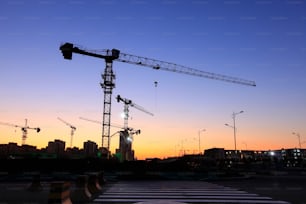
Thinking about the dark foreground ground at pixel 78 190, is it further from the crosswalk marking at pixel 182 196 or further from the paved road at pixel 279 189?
the crosswalk marking at pixel 182 196

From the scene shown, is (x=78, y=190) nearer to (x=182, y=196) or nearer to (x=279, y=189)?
(x=182, y=196)

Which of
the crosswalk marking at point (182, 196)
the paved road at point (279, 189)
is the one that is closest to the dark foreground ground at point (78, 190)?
the paved road at point (279, 189)

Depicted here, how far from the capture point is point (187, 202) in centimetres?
1208

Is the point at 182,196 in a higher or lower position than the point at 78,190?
lower

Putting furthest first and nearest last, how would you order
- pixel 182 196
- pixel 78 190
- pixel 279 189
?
pixel 279 189 < pixel 182 196 < pixel 78 190

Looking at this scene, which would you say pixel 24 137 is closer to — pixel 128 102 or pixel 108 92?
pixel 128 102

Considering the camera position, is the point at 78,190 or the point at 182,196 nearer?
the point at 78,190

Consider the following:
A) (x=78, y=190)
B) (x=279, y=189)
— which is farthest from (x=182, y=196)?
(x=279, y=189)

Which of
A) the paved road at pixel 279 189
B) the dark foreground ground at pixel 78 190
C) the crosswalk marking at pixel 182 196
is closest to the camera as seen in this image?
the crosswalk marking at pixel 182 196

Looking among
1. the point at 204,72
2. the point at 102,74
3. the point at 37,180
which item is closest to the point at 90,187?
the point at 37,180

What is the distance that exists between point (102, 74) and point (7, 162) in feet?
136

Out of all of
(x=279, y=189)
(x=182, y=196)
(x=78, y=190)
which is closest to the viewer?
(x=78, y=190)

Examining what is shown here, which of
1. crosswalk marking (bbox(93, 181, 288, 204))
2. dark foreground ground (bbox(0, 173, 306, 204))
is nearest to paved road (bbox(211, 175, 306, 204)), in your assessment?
dark foreground ground (bbox(0, 173, 306, 204))

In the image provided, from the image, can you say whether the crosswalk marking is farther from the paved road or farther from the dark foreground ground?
the paved road
